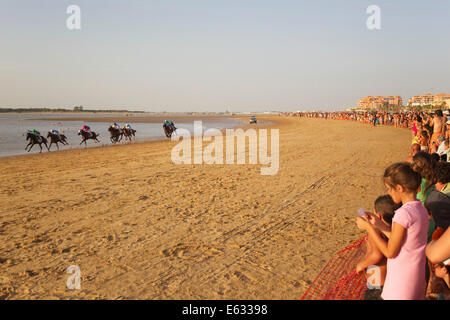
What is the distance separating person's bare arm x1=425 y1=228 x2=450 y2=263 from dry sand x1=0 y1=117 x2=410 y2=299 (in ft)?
5.00

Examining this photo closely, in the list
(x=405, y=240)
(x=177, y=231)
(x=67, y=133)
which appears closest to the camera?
(x=405, y=240)

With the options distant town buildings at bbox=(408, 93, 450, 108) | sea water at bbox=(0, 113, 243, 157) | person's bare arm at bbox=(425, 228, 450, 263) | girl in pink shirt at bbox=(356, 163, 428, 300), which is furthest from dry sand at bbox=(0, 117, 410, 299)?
distant town buildings at bbox=(408, 93, 450, 108)

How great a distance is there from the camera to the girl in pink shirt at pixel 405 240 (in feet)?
6.59

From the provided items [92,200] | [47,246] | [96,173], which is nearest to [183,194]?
[92,200]

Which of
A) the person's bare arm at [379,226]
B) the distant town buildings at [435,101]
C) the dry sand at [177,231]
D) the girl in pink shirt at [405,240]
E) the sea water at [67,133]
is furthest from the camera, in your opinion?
the distant town buildings at [435,101]

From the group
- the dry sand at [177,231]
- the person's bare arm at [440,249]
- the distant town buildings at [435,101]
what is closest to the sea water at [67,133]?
the dry sand at [177,231]

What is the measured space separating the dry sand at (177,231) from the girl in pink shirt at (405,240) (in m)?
1.31

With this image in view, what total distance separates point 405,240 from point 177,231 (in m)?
3.78

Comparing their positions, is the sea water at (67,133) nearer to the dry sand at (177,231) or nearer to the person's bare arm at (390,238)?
the dry sand at (177,231)

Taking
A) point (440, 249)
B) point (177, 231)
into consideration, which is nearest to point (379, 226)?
point (440, 249)

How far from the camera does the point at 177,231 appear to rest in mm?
5004

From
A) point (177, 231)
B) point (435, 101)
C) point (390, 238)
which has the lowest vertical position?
point (177, 231)

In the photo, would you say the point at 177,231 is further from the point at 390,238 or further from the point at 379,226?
the point at 390,238

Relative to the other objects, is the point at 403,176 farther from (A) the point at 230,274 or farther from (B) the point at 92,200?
(B) the point at 92,200
